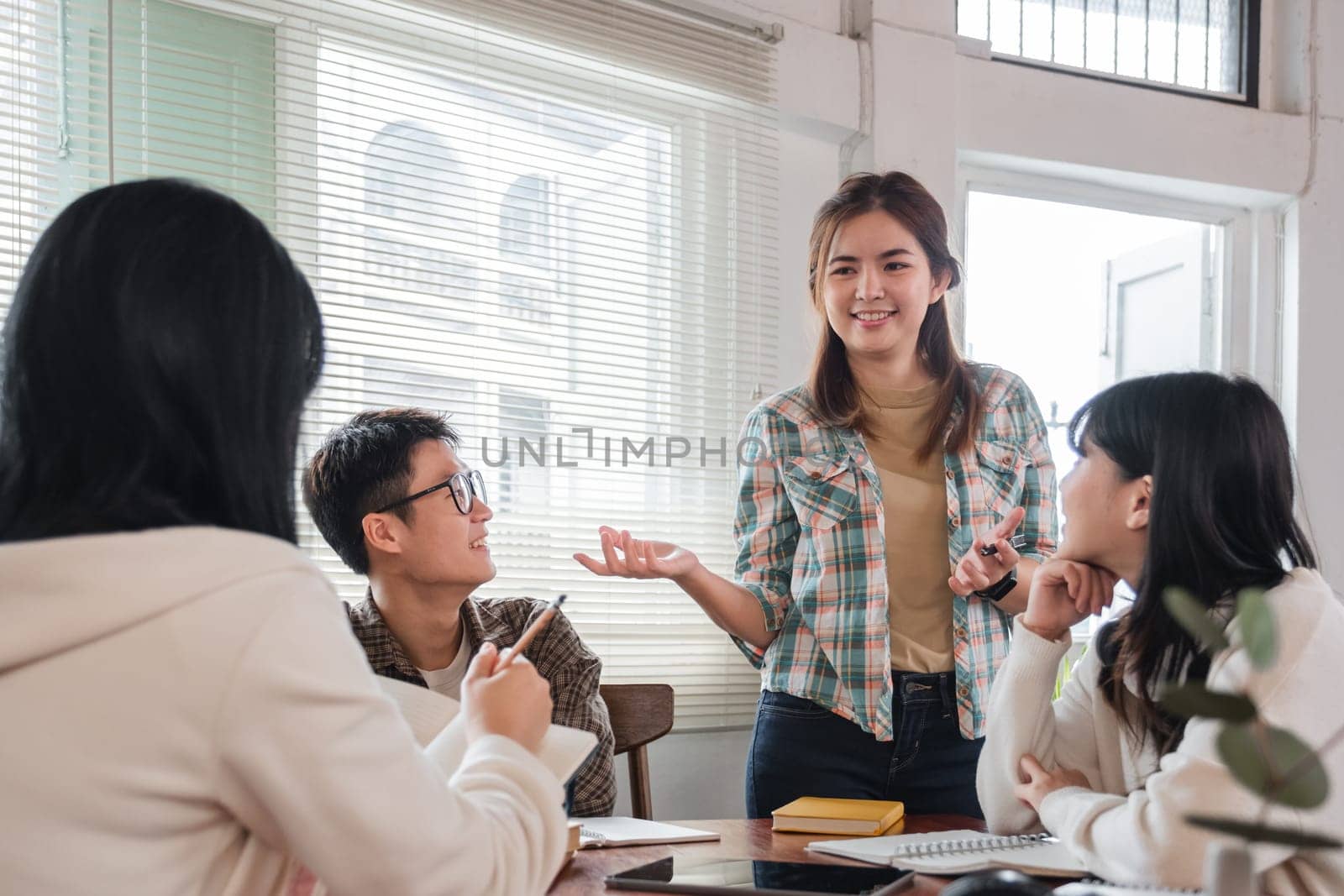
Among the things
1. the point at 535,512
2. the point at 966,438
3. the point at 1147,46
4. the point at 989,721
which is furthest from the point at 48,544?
the point at 1147,46

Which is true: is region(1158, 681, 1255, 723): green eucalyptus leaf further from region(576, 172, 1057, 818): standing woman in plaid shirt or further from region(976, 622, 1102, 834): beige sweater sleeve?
region(576, 172, 1057, 818): standing woman in plaid shirt

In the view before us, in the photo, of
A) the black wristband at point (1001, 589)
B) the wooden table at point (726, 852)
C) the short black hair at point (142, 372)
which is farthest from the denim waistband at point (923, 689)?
the short black hair at point (142, 372)

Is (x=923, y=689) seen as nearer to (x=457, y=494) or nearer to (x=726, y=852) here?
(x=726, y=852)

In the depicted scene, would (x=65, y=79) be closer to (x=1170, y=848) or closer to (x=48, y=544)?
(x=48, y=544)

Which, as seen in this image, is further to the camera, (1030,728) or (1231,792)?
(1030,728)

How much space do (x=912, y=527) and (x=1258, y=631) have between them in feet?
5.19

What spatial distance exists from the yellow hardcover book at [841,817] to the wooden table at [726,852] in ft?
0.06

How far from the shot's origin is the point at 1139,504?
5.01 feet

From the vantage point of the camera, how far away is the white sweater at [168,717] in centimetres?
79

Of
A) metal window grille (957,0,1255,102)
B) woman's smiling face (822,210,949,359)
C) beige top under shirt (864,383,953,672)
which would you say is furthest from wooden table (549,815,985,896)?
metal window grille (957,0,1255,102)

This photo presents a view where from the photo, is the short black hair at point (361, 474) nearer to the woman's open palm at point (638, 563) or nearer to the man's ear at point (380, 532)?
the man's ear at point (380, 532)

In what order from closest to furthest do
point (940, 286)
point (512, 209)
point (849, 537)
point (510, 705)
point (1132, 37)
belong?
point (510, 705), point (849, 537), point (940, 286), point (512, 209), point (1132, 37)

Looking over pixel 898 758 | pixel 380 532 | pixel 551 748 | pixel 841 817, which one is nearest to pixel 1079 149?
pixel 898 758

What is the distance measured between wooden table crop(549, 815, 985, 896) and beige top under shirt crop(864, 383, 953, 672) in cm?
42
